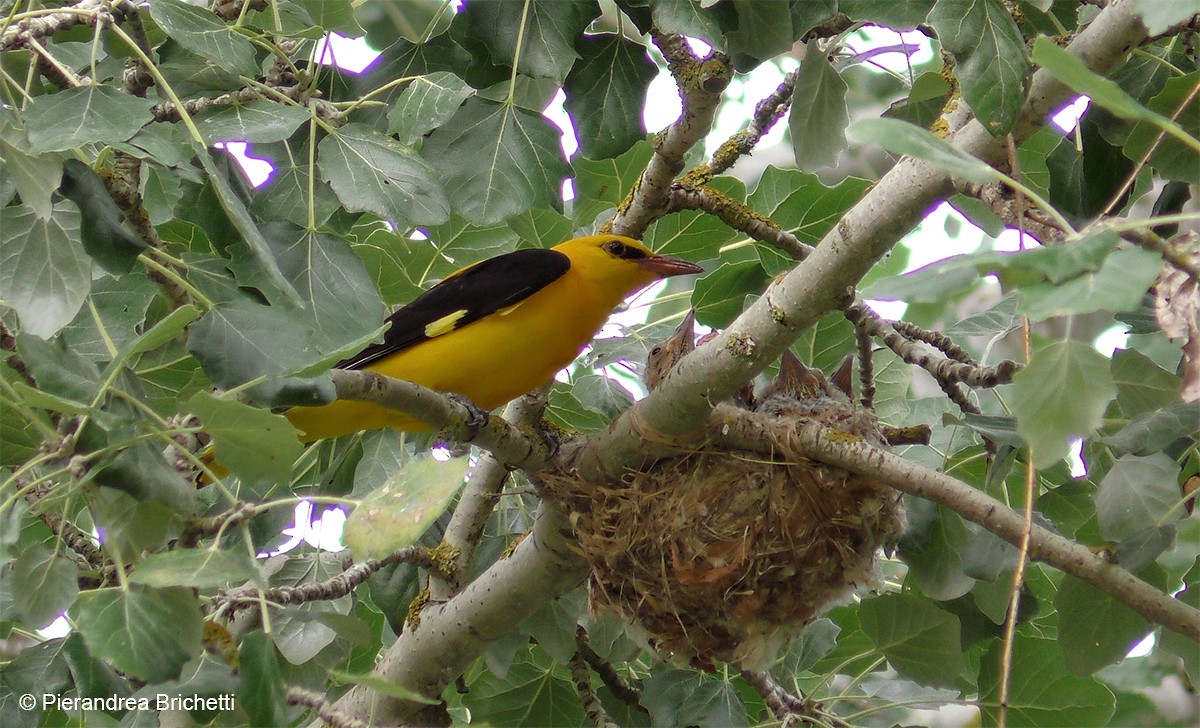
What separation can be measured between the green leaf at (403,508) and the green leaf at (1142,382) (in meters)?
1.57

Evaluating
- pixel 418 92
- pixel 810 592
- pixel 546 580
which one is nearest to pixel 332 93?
pixel 418 92

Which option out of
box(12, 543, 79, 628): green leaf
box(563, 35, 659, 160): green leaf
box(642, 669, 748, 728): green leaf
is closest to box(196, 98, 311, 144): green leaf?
box(563, 35, 659, 160): green leaf

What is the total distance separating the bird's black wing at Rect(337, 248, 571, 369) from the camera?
3.76 m

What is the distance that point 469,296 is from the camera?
3.83 m

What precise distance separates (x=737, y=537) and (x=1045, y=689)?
104cm

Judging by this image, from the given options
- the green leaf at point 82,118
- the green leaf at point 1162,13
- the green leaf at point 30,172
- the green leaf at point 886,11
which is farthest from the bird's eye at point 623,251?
the green leaf at point 1162,13

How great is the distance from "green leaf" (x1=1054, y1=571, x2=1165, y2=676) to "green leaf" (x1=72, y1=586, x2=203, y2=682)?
1985 mm

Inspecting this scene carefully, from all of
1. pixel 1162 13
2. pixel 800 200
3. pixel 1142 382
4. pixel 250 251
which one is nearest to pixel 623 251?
pixel 800 200

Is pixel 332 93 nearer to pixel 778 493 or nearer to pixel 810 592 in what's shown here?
pixel 778 493

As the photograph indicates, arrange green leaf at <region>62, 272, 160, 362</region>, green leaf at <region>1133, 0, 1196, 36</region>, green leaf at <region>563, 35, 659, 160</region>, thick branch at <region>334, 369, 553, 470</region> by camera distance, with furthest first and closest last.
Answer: green leaf at <region>62, 272, 160, 362</region>
green leaf at <region>563, 35, 659, 160</region>
thick branch at <region>334, 369, 553, 470</region>
green leaf at <region>1133, 0, 1196, 36</region>

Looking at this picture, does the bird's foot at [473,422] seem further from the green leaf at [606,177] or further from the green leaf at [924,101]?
the green leaf at [924,101]

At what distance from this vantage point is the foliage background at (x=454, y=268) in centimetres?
197

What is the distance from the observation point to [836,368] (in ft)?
14.1

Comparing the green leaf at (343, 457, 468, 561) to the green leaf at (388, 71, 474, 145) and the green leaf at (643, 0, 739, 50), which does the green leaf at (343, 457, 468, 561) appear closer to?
the green leaf at (388, 71, 474, 145)
